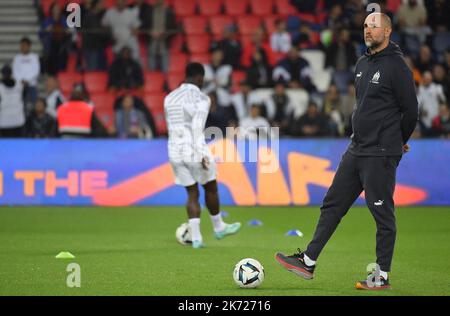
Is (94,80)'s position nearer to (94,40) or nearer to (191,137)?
(94,40)

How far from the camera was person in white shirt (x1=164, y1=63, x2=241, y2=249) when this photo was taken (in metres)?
13.4

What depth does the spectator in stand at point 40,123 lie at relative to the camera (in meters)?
21.5

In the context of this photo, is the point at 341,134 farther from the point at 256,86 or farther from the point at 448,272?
the point at 448,272

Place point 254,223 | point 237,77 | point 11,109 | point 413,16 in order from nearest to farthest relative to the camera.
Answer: point 254,223 → point 11,109 → point 237,77 → point 413,16

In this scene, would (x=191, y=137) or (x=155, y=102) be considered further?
(x=155, y=102)

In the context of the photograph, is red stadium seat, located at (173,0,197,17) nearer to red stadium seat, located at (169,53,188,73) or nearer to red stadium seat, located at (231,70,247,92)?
red stadium seat, located at (169,53,188,73)

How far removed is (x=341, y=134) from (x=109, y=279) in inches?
502

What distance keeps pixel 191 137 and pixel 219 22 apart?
13.5m

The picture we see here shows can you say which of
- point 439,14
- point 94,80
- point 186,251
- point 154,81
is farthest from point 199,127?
point 439,14

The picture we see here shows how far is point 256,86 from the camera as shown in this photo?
23828mm

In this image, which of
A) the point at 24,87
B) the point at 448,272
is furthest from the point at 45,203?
the point at 448,272

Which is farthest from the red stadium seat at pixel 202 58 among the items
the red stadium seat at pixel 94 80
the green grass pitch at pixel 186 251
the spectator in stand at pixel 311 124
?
the green grass pitch at pixel 186 251

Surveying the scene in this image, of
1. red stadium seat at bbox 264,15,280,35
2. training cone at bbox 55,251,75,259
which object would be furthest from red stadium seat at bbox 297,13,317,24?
training cone at bbox 55,251,75,259

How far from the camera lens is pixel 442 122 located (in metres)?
22.4
